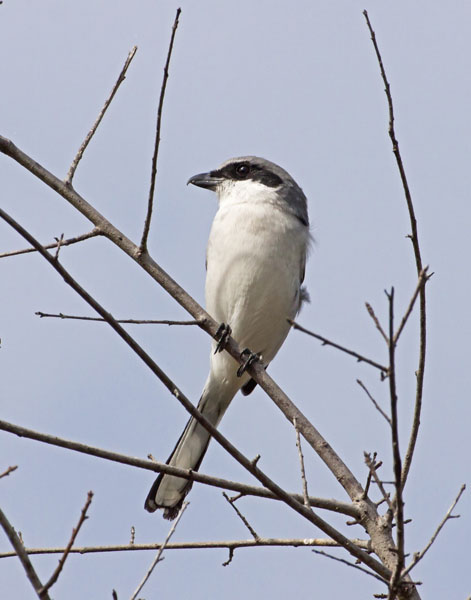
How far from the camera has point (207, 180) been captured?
6328 mm

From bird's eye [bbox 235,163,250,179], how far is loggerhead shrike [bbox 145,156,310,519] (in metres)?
0.17

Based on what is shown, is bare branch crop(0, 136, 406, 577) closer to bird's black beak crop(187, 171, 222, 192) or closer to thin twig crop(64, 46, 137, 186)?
thin twig crop(64, 46, 137, 186)

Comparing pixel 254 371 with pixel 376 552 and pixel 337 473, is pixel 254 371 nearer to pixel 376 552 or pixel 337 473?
pixel 337 473

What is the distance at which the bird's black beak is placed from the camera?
20.6 ft

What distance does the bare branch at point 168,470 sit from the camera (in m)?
2.87

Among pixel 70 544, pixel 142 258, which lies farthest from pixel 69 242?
pixel 70 544

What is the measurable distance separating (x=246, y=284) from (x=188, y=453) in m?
1.21

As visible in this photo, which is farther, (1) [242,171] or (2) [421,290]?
(1) [242,171]

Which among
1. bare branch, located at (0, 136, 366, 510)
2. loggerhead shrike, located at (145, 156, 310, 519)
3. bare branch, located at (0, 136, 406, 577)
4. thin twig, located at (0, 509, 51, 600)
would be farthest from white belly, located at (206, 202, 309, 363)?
thin twig, located at (0, 509, 51, 600)

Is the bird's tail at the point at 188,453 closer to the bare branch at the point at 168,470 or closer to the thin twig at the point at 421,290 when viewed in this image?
the bare branch at the point at 168,470

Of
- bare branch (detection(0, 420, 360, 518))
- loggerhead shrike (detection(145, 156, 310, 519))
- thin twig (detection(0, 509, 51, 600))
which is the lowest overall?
thin twig (detection(0, 509, 51, 600))

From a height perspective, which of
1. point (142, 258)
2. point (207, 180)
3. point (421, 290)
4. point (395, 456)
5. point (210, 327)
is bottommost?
point (395, 456)

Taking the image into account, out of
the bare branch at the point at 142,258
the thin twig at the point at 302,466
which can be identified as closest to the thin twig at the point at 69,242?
the bare branch at the point at 142,258

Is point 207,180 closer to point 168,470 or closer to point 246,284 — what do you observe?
point 246,284
